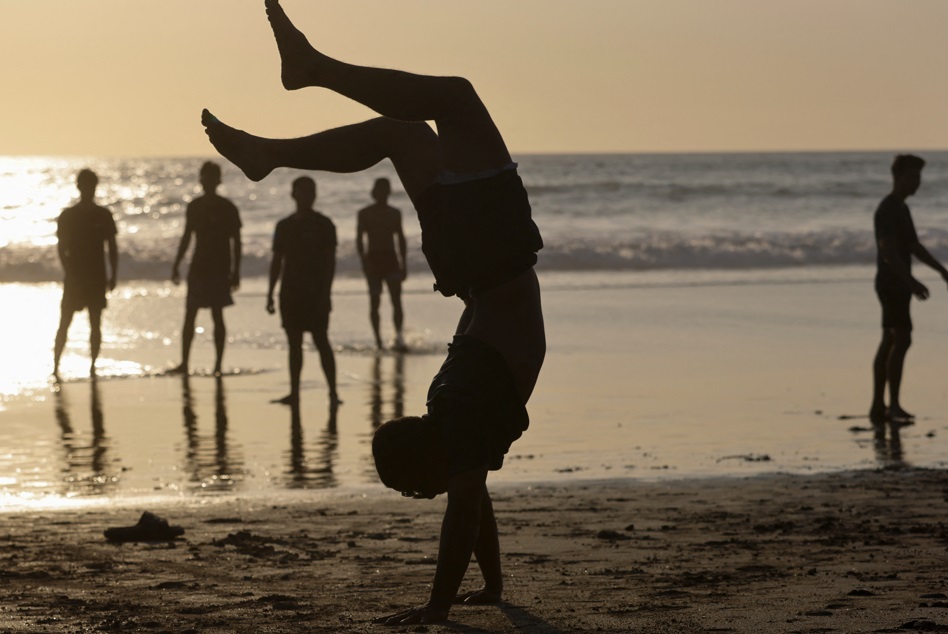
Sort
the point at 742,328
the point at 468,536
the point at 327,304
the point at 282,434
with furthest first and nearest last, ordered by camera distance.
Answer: the point at 742,328 < the point at 327,304 < the point at 282,434 < the point at 468,536

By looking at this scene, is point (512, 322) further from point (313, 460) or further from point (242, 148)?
point (313, 460)

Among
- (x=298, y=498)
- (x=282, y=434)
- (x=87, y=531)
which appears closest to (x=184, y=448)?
(x=282, y=434)

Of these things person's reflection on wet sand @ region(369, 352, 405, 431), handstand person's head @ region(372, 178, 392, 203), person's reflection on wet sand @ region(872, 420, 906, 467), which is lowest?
person's reflection on wet sand @ region(872, 420, 906, 467)

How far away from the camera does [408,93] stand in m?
4.55

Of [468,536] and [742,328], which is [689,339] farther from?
[468,536]

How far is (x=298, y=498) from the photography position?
8391 mm

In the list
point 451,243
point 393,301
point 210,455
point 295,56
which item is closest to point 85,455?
point 210,455

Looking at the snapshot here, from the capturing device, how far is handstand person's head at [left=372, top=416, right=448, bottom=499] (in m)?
4.89

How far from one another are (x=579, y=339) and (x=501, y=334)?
1246 centimetres

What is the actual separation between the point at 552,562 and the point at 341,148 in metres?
2.52

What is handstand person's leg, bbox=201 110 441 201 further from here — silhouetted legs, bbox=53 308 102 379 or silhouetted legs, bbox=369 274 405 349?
silhouetted legs, bbox=369 274 405 349

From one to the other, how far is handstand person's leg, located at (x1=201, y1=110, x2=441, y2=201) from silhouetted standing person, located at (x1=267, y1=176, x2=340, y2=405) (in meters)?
7.28

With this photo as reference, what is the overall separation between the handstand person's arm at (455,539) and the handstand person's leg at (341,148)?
1006 mm

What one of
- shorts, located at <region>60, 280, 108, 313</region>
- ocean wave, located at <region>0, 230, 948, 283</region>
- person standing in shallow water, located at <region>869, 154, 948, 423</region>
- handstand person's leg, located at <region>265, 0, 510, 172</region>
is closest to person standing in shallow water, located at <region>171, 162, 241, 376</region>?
shorts, located at <region>60, 280, 108, 313</region>
